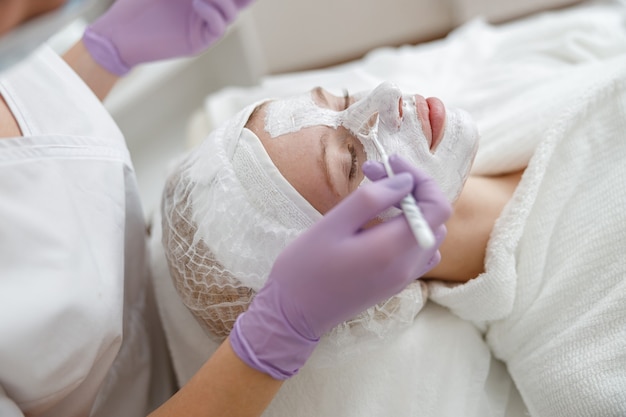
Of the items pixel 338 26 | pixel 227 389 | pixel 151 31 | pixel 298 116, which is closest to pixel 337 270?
pixel 227 389

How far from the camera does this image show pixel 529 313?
1.01m

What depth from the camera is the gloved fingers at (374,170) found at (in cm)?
81

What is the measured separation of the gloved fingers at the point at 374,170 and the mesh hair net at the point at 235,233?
0.15 metres

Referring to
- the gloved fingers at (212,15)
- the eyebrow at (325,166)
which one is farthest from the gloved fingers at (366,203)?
the gloved fingers at (212,15)

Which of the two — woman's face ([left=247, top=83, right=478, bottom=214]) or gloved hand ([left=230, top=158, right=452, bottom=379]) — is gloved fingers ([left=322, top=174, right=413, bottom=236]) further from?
woman's face ([left=247, top=83, right=478, bottom=214])

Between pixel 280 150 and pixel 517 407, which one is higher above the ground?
pixel 280 150

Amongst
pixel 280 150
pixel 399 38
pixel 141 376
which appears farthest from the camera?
pixel 399 38

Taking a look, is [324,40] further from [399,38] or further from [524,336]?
[524,336]

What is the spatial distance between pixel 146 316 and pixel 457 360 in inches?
26.3

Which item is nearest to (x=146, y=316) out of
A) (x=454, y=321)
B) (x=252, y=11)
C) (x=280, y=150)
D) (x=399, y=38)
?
(x=280, y=150)

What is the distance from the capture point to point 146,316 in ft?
4.13

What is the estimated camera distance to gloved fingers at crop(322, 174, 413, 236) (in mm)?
726

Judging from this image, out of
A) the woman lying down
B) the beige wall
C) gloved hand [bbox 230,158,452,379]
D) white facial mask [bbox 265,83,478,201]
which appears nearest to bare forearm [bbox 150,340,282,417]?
gloved hand [bbox 230,158,452,379]

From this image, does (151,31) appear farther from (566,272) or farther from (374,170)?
(566,272)
